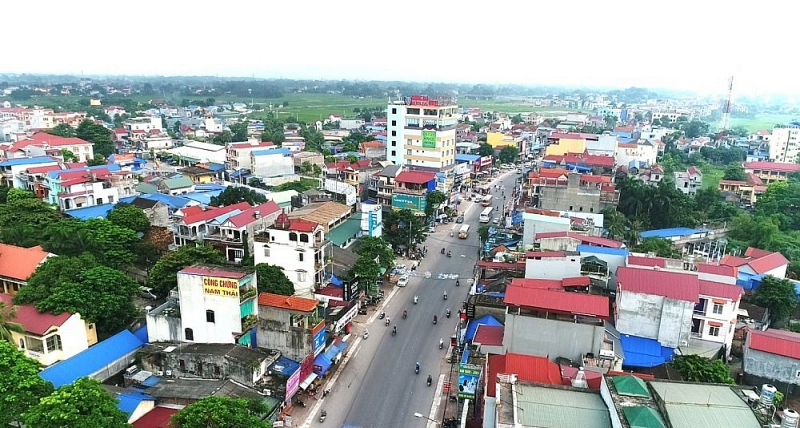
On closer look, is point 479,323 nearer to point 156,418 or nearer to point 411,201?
point 156,418

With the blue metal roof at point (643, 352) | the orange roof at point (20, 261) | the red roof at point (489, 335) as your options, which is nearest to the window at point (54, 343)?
the orange roof at point (20, 261)

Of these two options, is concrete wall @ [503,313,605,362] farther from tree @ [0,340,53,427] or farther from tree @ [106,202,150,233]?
tree @ [106,202,150,233]

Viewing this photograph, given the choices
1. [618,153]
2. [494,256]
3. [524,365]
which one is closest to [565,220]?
[494,256]

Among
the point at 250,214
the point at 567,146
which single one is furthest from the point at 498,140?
the point at 250,214

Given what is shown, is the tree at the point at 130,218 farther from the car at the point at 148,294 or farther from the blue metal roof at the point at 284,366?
the blue metal roof at the point at 284,366

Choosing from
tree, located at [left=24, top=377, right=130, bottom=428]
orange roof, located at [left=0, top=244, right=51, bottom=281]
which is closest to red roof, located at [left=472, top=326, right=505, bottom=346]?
tree, located at [left=24, top=377, right=130, bottom=428]

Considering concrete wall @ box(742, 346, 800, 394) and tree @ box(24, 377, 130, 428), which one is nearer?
tree @ box(24, 377, 130, 428)
